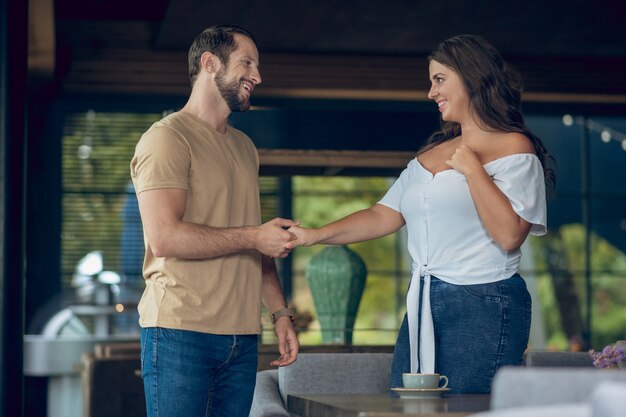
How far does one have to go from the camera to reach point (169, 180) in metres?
2.50

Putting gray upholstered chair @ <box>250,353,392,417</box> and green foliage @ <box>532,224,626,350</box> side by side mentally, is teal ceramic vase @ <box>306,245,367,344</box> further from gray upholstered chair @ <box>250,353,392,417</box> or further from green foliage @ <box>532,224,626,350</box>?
green foliage @ <box>532,224,626,350</box>

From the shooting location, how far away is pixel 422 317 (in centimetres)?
257

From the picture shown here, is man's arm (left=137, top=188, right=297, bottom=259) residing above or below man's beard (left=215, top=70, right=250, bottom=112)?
below

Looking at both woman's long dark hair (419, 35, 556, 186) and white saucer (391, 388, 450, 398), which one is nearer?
white saucer (391, 388, 450, 398)

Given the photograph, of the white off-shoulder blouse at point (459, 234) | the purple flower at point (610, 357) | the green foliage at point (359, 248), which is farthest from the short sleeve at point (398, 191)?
the green foliage at point (359, 248)

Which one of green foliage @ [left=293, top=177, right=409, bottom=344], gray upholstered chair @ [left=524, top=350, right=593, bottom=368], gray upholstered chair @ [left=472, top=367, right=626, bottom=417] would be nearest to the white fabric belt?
gray upholstered chair @ [left=472, top=367, right=626, bottom=417]

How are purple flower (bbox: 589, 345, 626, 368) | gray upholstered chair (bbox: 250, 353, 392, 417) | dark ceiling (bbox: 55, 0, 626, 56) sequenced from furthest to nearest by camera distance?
dark ceiling (bbox: 55, 0, 626, 56) < gray upholstered chair (bbox: 250, 353, 392, 417) < purple flower (bbox: 589, 345, 626, 368)

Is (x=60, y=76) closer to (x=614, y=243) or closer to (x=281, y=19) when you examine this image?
(x=281, y=19)

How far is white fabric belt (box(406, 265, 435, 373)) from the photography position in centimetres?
253

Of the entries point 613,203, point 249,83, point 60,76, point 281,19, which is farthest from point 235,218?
point 613,203

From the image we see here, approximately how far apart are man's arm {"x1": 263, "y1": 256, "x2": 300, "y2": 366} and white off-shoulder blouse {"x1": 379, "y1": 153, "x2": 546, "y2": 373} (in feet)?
1.20

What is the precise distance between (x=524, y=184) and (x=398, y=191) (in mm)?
465

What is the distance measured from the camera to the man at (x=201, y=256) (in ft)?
8.16

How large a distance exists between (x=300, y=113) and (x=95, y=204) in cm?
176
